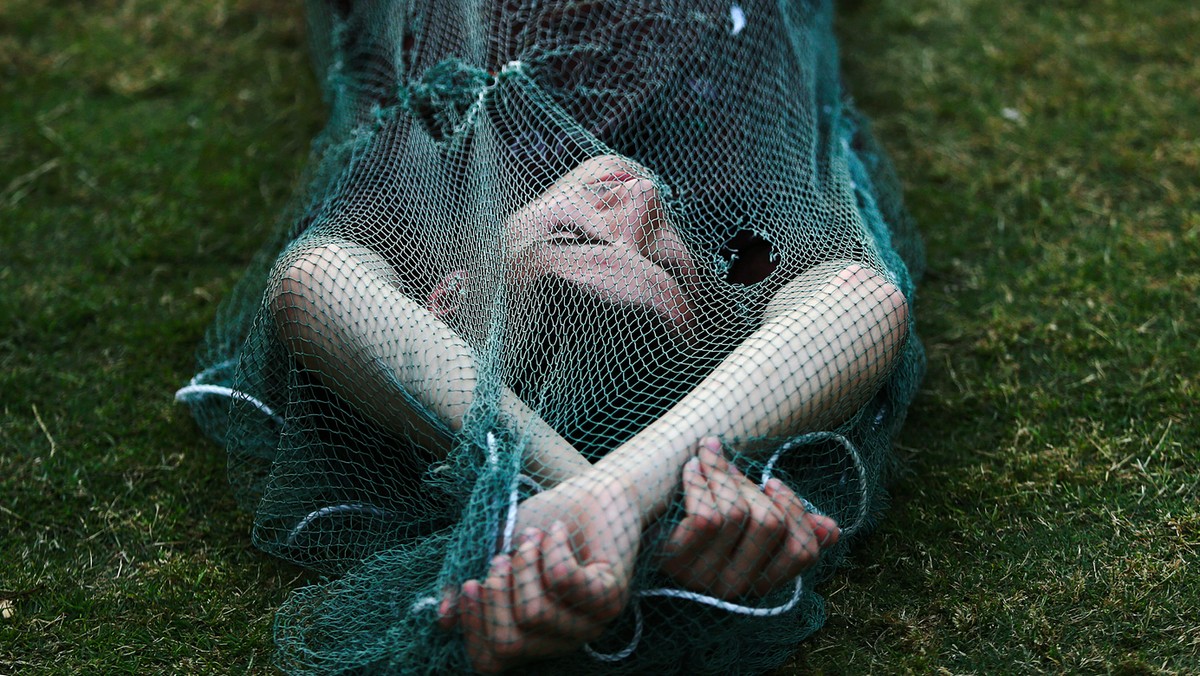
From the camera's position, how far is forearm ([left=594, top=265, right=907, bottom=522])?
1.56 m

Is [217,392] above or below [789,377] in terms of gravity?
below

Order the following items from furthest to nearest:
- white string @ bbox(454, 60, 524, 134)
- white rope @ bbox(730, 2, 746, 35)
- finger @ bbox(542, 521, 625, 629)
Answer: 1. white rope @ bbox(730, 2, 746, 35)
2. white string @ bbox(454, 60, 524, 134)
3. finger @ bbox(542, 521, 625, 629)

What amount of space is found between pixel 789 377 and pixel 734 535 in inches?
11.5

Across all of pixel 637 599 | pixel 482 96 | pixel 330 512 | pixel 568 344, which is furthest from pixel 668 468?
pixel 482 96

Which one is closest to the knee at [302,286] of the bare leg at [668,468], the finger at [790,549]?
the bare leg at [668,468]

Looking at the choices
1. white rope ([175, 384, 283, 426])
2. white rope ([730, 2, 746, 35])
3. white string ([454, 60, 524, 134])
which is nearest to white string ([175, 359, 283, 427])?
white rope ([175, 384, 283, 426])

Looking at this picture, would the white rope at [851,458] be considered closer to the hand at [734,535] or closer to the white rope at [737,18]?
the hand at [734,535]

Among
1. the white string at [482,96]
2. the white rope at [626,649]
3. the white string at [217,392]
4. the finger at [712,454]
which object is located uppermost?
the white string at [482,96]

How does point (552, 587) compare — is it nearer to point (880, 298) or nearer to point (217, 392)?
point (880, 298)

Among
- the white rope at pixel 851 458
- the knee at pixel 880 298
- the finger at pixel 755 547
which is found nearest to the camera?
the finger at pixel 755 547

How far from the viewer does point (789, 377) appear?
167cm

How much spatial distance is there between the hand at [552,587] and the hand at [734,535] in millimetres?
81

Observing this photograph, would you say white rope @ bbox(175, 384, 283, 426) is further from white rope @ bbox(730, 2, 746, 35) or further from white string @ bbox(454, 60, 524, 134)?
white rope @ bbox(730, 2, 746, 35)

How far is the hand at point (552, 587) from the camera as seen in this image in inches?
55.1
